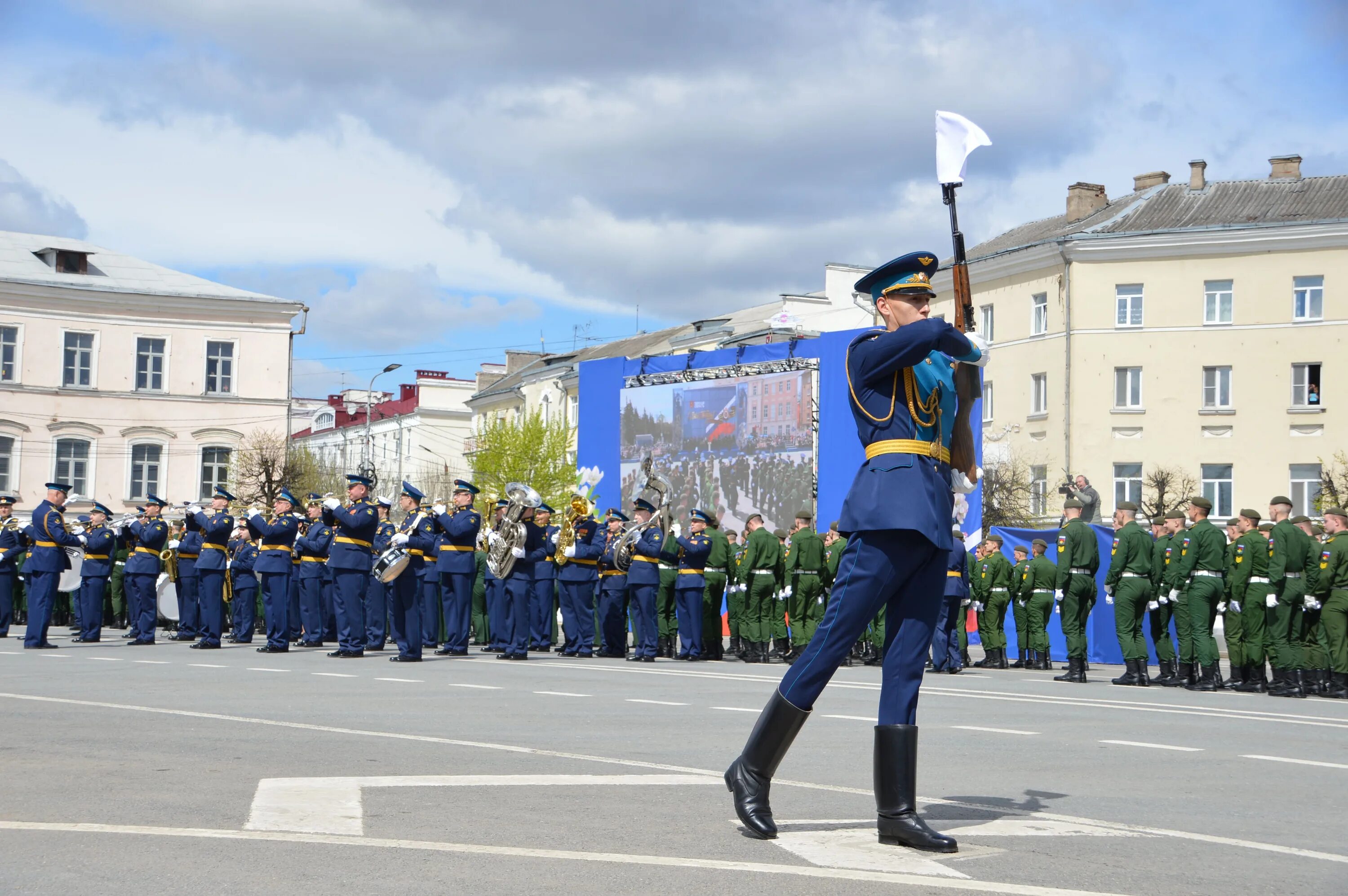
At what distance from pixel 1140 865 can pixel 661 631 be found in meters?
16.0

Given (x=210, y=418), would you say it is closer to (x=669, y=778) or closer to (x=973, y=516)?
(x=973, y=516)

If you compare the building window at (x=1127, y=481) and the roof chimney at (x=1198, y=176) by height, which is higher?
the roof chimney at (x=1198, y=176)

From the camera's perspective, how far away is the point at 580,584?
68.7 feet

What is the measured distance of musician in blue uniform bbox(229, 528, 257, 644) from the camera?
894 inches

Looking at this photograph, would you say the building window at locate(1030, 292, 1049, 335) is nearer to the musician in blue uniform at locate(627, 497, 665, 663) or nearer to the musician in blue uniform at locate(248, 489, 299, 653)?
the musician in blue uniform at locate(627, 497, 665, 663)

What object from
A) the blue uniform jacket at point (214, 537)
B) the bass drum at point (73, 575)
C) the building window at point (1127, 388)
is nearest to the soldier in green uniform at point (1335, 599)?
the blue uniform jacket at point (214, 537)

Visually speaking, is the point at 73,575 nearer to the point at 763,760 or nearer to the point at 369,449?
the point at 763,760

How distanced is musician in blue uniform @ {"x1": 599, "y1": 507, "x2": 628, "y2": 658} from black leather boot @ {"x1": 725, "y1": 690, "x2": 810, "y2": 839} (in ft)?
48.4

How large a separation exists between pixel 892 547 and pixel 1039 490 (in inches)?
1850

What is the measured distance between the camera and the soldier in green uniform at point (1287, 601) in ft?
53.5

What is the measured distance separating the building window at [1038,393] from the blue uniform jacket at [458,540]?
35.9m

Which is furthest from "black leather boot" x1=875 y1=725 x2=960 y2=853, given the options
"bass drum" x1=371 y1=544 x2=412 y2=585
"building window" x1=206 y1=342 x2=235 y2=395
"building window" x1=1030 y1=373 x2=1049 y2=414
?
"building window" x1=206 y1=342 x2=235 y2=395

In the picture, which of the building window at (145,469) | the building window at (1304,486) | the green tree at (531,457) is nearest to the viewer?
the building window at (1304,486)

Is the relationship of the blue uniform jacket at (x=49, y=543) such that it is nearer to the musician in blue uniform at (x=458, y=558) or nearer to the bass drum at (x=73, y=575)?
the bass drum at (x=73, y=575)
